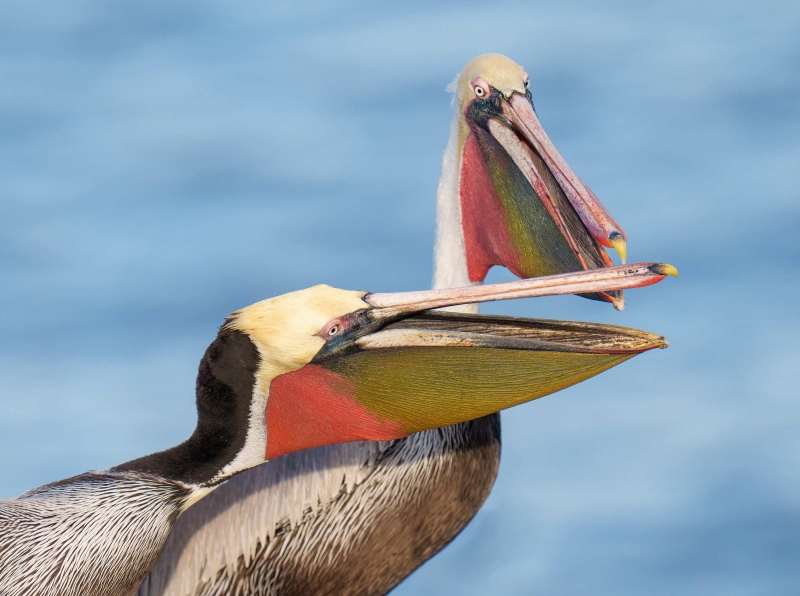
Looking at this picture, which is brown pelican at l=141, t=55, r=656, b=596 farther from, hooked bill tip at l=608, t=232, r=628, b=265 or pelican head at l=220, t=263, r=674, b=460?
pelican head at l=220, t=263, r=674, b=460

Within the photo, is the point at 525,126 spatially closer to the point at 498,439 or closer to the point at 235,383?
the point at 498,439

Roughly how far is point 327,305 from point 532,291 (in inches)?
29.2

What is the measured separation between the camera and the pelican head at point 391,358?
5.08 metres

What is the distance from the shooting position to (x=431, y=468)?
6535mm

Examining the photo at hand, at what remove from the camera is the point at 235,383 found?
524 centimetres

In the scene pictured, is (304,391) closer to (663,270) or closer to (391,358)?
(391,358)

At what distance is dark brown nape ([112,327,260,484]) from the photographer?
17.1ft

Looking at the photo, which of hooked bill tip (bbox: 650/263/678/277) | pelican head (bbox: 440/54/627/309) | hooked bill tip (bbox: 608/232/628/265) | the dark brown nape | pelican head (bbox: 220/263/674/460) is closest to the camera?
hooked bill tip (bbox: 650/263/678/277)

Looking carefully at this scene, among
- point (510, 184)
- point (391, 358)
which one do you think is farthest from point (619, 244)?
point (391, 358)

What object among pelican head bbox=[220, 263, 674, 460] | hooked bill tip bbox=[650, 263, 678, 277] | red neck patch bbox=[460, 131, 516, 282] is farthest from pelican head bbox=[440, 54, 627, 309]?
hooked bill tip bbox=[650, 263, 678, 277]

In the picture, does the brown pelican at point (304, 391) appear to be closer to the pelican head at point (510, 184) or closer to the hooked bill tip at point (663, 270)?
the hooked bill tip at point (663, 270)

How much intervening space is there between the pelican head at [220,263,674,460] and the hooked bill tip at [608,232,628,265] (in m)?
0.89

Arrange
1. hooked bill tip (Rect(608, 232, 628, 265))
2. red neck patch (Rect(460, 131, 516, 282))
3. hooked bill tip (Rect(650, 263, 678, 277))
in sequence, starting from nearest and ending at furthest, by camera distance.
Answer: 1. hooked bill tip (Rect(650, 263, 678, 277))
2. hooked bill tip (Rect(608, 232, 628, 265))
3. red neck patch (Rect(460, 131, 516, 282))

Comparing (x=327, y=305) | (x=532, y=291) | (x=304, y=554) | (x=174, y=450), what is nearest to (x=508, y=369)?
(x=532, y=291)
